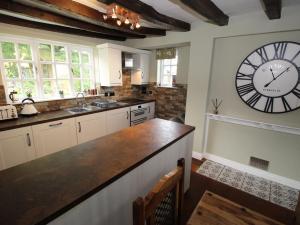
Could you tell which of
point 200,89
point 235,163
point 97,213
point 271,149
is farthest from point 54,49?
point 271,149

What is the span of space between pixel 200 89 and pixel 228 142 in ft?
3.49

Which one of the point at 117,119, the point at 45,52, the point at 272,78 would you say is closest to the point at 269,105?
the point at 272,78

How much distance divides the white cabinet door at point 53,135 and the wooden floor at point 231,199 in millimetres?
2024

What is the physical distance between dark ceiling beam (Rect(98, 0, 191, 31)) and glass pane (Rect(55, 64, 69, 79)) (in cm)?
191

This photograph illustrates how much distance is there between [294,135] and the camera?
2.28 meters

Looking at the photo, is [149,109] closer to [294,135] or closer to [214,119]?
[214,119]

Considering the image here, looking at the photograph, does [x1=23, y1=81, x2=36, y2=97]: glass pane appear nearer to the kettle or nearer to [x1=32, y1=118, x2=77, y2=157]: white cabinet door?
the kettle

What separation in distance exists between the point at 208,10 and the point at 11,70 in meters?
3.04

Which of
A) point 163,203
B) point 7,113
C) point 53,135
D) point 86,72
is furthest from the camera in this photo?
point 86,72

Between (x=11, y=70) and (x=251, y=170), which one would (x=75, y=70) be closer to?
(x=11, y=70)

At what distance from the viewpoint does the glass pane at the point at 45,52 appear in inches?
111

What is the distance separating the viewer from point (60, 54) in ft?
10.1

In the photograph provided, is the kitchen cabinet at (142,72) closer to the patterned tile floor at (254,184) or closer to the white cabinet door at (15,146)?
the patterned tile floor at (254,184)

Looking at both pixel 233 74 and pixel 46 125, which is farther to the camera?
pixel 233 74
